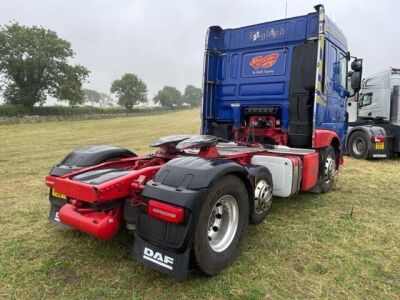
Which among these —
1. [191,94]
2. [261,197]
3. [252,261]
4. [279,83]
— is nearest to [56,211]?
[252,261]

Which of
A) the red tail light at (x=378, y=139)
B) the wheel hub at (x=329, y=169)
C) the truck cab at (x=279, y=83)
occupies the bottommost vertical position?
the wheel hub at (x=329, y=169)

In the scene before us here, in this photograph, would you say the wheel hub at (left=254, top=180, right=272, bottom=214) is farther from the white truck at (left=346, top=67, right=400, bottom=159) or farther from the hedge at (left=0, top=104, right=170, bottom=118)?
the hedge at (left=0, top=104, right=170, bottom=118)

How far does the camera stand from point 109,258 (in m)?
3.09

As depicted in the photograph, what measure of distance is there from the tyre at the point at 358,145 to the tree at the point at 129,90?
2909 inches

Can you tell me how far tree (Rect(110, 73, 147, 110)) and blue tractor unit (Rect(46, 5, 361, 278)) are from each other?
77300mm

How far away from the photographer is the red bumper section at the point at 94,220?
8.85ft

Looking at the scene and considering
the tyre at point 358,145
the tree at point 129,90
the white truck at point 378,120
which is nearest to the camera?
the white truck at point 378,120

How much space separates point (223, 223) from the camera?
10.0 feet

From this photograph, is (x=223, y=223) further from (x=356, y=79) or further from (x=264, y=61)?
(x=356, y=79)

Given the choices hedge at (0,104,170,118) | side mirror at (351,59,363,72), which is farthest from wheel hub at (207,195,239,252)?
hedge at (0,104,170,118)

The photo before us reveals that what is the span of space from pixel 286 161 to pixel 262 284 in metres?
1.79

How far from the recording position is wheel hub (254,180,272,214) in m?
3.62

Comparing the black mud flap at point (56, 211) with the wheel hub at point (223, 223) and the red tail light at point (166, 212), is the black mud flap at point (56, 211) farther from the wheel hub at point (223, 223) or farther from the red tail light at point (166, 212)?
the wheel hub at point (223, 223)

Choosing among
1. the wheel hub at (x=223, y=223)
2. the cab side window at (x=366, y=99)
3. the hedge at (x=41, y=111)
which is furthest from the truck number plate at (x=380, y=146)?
the hedge at (x=41, y=111)
